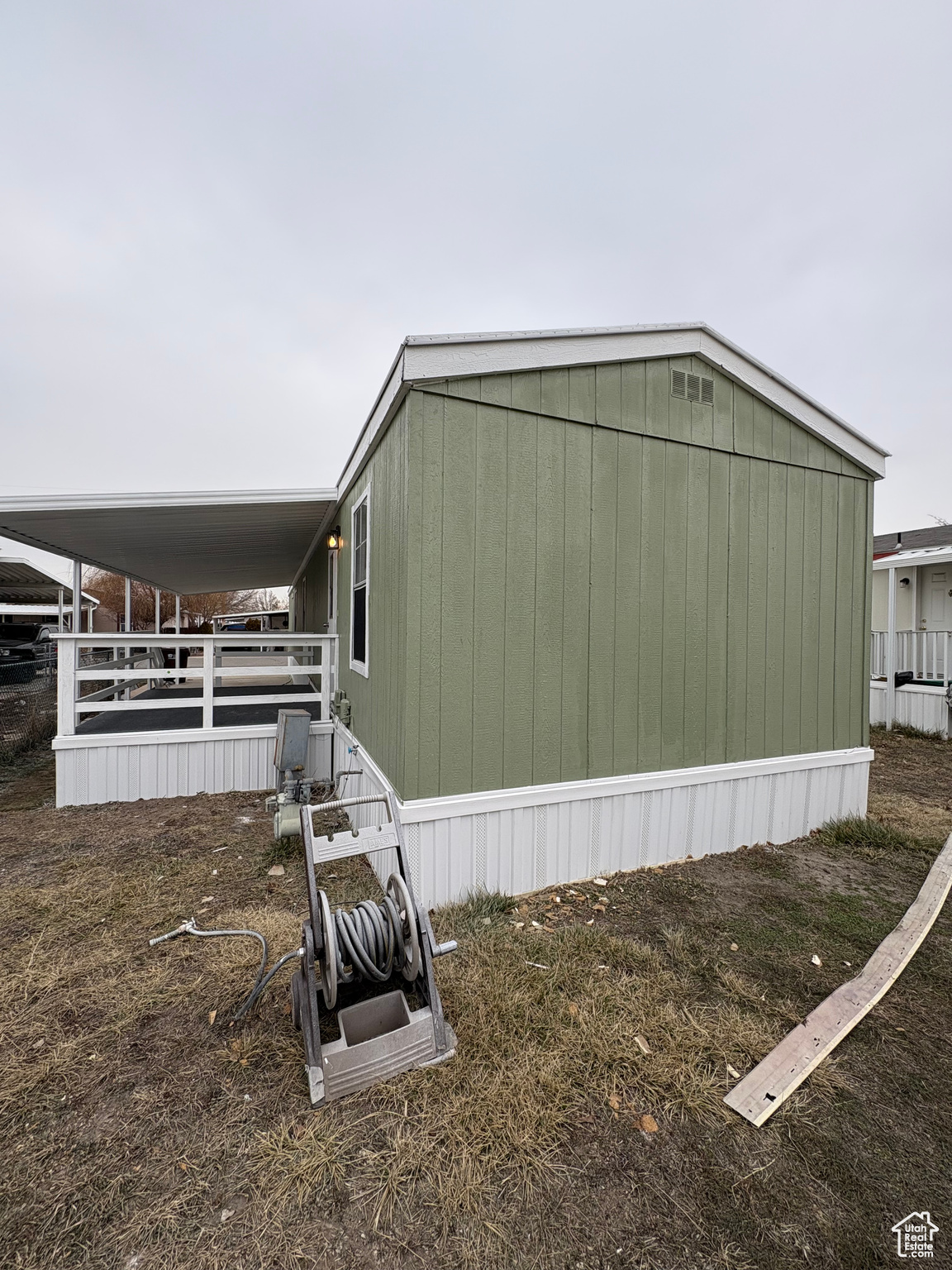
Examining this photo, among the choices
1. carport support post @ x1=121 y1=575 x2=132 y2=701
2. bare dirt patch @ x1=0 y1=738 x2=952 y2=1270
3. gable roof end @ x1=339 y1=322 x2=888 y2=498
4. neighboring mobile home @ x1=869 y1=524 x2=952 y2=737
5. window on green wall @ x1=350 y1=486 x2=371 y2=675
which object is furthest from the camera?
neighboring mobile home @ x1=869 y1=524 x2=952 y2=737

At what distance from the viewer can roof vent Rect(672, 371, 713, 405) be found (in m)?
3.61

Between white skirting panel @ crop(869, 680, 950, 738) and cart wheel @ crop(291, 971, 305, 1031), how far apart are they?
971 centimetres

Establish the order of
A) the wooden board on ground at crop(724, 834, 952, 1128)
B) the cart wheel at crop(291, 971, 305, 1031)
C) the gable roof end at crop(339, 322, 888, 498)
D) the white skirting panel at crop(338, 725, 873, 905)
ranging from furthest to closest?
the white skirting panel at crop(338, 725, 873, 905), the gable roof end at crop(339, 322, 888, 498), the cart wheel at crop(291, 971, 305, 1031), the wooden board on ground at crop(724, 834, 952, 1128)

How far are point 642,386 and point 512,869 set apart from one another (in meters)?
3.19

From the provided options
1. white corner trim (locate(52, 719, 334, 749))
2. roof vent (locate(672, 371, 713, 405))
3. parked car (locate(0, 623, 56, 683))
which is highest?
roof vent (locate(672, 371, 713, 405))

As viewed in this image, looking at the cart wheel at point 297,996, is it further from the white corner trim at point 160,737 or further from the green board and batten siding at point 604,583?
the white corner trim at point 160,737

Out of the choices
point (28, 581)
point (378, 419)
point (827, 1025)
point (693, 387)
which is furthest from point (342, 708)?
point (28, 581)

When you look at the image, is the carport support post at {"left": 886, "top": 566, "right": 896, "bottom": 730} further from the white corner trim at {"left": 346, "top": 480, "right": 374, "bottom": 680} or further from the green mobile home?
the white corner trim at {"left": 346, "top": 480, "right": 374, "bottom": 680}

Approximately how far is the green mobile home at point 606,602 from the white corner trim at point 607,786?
0.05 ft

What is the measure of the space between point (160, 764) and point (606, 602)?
180 inches

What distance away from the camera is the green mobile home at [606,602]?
300 centimetres

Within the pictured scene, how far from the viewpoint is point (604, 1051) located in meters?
2.00

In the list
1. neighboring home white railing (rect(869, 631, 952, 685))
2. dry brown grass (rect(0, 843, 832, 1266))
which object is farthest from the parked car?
neighboring home white railing (rect(869, 631, 952, 685))

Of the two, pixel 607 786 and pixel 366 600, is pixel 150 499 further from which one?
pixel 607 786
